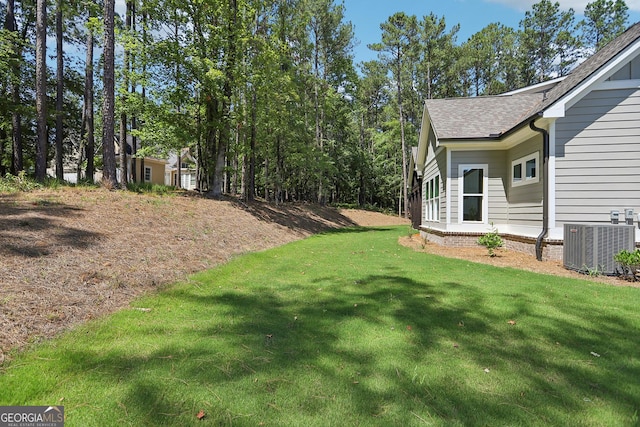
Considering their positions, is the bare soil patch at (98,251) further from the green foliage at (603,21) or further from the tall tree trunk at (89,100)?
the green foliage at (603,21)

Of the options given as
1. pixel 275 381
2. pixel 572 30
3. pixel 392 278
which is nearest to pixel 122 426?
pixel 275 381

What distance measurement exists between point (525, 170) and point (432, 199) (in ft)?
15.3

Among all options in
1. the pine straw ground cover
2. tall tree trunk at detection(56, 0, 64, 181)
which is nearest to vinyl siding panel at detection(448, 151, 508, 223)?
the pine straw ground cover

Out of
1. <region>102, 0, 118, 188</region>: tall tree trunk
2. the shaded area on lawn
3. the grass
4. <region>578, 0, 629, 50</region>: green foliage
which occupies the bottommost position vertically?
the grass

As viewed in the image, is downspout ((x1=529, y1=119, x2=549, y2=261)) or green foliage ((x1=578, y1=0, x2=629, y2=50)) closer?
downspout ((x1=529, y1=119, x2=549, y2=261))

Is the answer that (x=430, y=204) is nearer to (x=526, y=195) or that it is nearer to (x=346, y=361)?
(x=526, y=195)

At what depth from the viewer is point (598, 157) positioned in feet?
26.0

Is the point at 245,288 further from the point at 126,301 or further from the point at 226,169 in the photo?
the point at 226,169

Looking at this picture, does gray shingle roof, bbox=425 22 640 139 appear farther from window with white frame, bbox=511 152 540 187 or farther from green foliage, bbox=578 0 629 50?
green foliage, bbox=578 0 629 50

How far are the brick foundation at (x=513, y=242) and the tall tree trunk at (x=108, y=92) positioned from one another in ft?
37.0

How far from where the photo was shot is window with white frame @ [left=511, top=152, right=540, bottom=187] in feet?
29.4

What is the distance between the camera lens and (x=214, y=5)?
12492 millimetres

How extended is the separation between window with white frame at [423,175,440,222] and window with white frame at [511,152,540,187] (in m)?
2.96

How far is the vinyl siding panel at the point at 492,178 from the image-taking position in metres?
10.7
